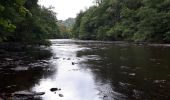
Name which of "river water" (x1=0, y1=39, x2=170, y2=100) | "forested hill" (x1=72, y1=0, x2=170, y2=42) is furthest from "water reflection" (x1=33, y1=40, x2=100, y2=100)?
"forested hill" (x1=72, y1=0, x2=170, y2=42)

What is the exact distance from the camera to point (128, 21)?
7881 centimetres

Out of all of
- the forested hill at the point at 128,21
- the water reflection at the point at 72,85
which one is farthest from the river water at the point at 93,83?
the forested hill at the point at 128,21

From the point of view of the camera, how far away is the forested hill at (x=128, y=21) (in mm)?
60344

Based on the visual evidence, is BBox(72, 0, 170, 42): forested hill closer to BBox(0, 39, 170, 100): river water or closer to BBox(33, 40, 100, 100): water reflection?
BBox(0, 39, 170, 100): river water

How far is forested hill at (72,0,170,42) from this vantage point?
60344 mm

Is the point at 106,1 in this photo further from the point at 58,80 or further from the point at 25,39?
the point at 58,80

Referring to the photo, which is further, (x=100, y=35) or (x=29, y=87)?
(x=100, y=35)

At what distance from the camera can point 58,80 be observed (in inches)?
Answer: 665

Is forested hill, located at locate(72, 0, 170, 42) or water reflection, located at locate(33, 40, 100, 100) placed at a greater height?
forested hill, located at locate(72, 0, 170, 42)

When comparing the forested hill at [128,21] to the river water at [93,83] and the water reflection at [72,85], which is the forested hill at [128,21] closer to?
the river water at [93,83]

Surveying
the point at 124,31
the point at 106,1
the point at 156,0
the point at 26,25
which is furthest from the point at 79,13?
the point at 26,25

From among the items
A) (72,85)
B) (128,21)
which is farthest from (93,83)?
(128,21)

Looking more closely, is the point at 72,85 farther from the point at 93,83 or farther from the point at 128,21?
the point at 128,21

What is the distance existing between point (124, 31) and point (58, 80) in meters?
59.5
